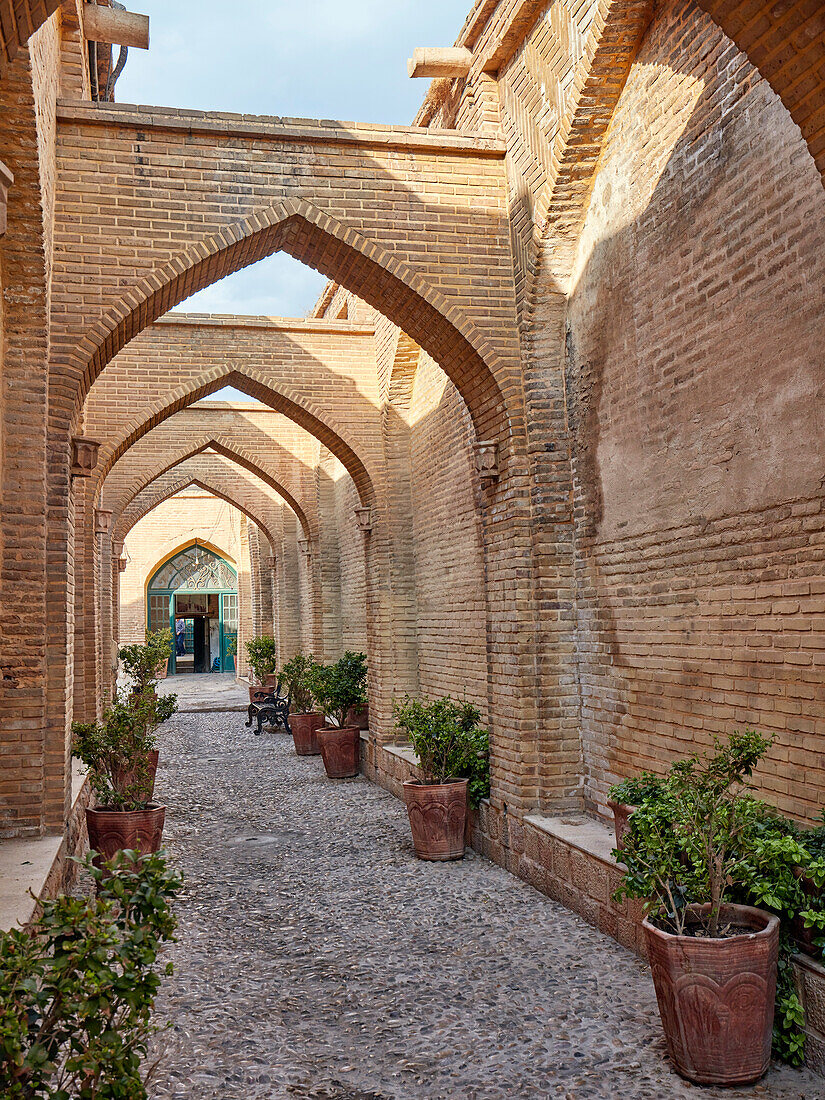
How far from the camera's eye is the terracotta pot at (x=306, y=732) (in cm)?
1302

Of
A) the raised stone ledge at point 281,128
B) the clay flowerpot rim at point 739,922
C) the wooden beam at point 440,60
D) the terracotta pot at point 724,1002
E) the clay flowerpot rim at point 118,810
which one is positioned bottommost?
the terracotta pot at point 724,1002

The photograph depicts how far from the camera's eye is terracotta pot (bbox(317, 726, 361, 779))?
1077 centimetres

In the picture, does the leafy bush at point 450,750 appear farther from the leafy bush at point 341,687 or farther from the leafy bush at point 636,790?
the leafy bush at point 341,687

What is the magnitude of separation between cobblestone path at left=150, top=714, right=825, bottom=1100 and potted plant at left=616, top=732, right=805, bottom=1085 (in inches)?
7.0

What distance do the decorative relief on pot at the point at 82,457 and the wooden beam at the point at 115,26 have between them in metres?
3.00

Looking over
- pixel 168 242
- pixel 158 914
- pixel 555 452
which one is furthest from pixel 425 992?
pixel 168 242

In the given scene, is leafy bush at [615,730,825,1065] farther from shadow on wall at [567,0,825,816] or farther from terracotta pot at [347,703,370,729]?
terracotta pot at [347,703,370,729]

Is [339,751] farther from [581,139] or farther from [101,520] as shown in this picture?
[581,139]

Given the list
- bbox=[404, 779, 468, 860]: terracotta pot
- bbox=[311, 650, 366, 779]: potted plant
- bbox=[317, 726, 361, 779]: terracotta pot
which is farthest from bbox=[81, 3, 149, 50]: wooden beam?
bbox=[317, 726, 361, 779]: terracotta pot

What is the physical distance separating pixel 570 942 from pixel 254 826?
13.8 ft

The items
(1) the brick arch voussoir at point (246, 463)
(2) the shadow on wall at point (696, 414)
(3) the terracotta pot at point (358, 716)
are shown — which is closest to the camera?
(2) the shadow on wall at point (696, 414)

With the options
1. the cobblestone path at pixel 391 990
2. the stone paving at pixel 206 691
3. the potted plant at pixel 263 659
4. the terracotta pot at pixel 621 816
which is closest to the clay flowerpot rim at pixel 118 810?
the cobblestone path at pixel 391 990

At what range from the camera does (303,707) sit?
1388 centimetres

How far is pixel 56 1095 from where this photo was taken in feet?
6.61
